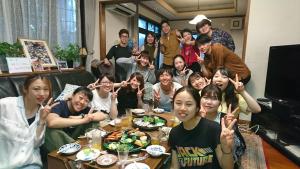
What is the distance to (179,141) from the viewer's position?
1322 mm

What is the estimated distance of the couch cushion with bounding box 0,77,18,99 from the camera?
7.11 feet

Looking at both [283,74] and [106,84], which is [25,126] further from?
[283,74]

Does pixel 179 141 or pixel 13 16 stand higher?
pixel 13 16

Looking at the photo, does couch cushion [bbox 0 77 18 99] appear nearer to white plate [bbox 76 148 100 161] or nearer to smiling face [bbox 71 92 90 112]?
smiling face [bbox 71 92 90 112]

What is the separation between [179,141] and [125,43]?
8.74 ft

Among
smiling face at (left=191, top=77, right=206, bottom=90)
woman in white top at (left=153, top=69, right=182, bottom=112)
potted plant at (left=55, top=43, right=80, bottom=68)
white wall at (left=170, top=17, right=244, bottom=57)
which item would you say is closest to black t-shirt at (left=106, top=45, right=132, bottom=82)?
potted plant at (left=55, top=43, right=80, bottom=68)

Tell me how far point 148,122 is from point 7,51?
1.97m

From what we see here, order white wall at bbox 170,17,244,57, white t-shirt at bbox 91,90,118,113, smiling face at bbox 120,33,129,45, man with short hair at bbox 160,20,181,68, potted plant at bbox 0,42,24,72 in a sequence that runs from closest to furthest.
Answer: white t-shirt at bbox 91,90,118,113
potted plant at bbox 0,42,24,72
smiling face at bbox 120,33,129,45
man with short hair at bbox 160,20,181,68
white wall at bbox 170,17,244,57

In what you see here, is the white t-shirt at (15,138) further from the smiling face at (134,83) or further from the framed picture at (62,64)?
the framed picture at (62,64)

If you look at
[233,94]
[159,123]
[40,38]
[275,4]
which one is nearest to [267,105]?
[233,94]

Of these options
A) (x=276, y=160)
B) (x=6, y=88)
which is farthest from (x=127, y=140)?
(x=276, y=160)

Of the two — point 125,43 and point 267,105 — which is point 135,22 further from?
point 267,105

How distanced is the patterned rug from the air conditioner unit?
11.5 feet

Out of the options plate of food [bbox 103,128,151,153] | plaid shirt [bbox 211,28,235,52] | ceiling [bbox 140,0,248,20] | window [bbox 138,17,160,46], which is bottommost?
plate of food [bbox 103,128,151,153]
